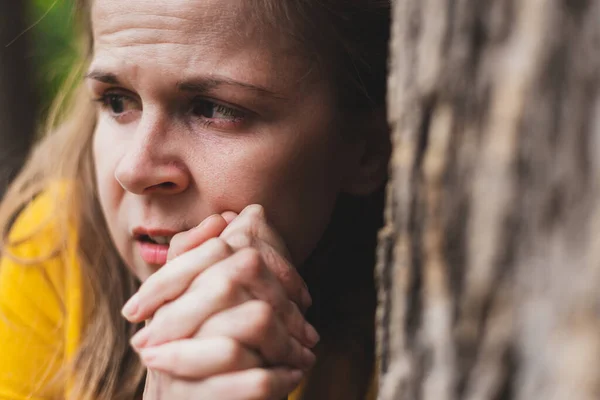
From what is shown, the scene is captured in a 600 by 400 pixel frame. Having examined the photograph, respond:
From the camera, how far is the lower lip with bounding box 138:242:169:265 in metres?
1.71

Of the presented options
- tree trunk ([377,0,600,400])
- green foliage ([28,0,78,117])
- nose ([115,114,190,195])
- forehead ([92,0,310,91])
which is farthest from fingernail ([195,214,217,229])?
green foliage ([28,0,78,117])

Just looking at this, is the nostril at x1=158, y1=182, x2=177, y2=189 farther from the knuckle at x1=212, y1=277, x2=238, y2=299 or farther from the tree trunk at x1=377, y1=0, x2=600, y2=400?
the tree trunk at x1=377, y1=0, x2=600, y2=400

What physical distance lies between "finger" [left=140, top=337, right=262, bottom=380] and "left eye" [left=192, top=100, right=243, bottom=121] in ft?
2.01

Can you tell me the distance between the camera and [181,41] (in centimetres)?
159

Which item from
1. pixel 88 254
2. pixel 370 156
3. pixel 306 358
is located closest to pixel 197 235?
pixel 306 358

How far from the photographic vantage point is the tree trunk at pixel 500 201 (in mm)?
575

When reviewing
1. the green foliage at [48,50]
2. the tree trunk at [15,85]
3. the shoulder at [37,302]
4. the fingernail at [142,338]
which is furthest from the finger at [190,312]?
the tree trunk at [15,85]

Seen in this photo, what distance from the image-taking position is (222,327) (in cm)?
126

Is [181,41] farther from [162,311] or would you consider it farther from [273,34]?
[162,311]

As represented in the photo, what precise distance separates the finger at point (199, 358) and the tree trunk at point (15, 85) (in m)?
3.24

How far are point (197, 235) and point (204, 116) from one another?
324 millimetres

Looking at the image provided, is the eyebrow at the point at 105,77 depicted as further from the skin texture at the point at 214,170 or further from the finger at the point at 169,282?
the finger at the point at 169,282

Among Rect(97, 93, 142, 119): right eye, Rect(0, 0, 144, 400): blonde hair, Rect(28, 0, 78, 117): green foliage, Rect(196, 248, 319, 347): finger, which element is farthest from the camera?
Rect(28, 0, 78, 117): green foliage

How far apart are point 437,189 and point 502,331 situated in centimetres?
19
